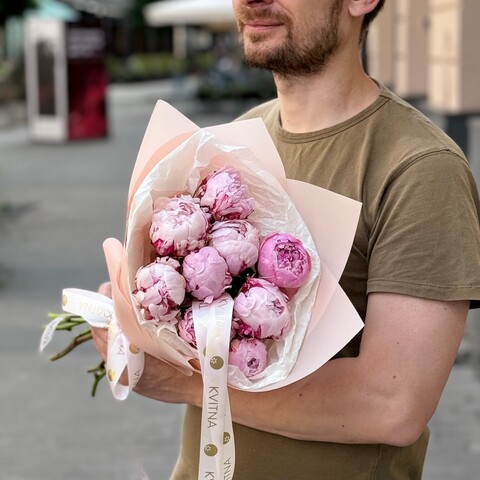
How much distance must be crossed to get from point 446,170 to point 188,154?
0.43 m

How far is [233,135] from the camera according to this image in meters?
1.80

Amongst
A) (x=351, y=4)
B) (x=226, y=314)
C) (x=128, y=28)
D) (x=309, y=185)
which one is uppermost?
(x=351, y=4)

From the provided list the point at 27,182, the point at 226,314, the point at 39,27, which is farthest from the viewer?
the point at 39,27

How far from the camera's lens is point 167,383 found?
184cm

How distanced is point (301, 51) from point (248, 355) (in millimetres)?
576

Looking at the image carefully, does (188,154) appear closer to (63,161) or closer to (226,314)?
(226,314)

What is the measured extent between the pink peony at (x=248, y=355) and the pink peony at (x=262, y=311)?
0.02 meters

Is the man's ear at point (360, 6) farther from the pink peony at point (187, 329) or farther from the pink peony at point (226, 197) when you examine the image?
the pink peony at point (187, 329)

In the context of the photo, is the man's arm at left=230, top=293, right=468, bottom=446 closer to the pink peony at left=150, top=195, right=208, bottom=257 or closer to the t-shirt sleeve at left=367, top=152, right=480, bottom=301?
the t-shirt sleeve at left=367, top=152, right=480, bottom=301

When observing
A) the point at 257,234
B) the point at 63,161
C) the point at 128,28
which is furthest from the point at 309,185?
the point at 128,28

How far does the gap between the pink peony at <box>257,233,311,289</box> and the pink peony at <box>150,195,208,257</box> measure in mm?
105

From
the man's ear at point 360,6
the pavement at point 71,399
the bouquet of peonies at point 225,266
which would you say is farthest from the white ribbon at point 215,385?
the man's ear at point 360,6

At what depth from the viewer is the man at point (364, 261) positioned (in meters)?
1.73

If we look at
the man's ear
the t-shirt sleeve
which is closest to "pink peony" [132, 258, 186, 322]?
the t-shirt sleeve
